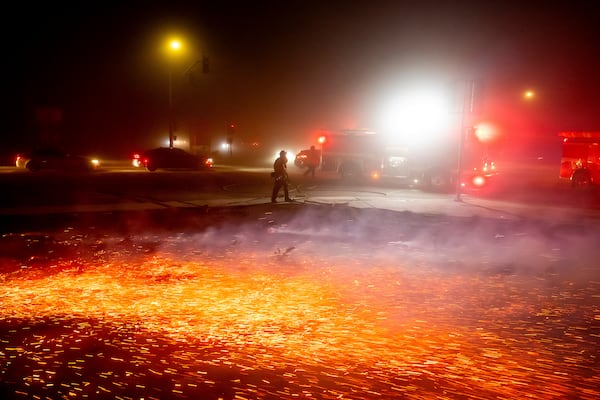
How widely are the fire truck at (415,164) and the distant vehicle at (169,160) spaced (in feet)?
37.1

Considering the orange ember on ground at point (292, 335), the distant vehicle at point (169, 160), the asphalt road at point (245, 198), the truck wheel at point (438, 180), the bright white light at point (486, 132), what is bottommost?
the orange ember on ground at point (292, 335)

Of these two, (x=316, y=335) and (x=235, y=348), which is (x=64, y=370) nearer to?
(x=235, y=348)

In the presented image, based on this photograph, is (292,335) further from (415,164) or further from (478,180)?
(415,164)

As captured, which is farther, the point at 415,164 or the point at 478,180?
the point at 415,164

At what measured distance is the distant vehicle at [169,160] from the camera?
36.6 m

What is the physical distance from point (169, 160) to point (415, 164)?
16545 mm

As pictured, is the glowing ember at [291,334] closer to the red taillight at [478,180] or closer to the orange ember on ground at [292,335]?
the orange ember on ground at [292,335]

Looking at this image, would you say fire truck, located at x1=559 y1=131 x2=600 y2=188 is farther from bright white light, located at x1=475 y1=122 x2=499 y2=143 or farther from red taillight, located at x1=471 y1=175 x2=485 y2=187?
red taillight, located at x1=471 y1=175 x2=485 y2=187

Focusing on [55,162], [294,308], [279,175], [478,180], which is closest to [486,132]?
[478,180]

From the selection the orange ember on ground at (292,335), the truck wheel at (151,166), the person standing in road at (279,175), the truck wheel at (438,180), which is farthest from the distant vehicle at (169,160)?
the orange ember on ground at (292,335)

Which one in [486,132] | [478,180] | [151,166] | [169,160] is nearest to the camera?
[478,180]

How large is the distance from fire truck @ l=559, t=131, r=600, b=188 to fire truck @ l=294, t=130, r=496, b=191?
4.48 meters

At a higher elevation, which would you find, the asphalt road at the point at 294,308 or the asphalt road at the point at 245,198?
the asphalt road at the point at 245,198

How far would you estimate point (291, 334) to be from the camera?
5.90 metres
